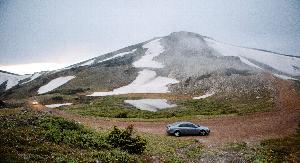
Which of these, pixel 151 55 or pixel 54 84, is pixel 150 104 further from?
pixel 151 55

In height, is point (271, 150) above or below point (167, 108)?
below

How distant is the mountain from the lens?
236 feet

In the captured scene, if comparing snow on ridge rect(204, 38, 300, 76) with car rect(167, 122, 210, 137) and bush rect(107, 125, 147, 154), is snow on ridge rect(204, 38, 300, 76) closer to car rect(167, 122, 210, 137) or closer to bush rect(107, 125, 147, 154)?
car rect(167, 122, 210, 137)

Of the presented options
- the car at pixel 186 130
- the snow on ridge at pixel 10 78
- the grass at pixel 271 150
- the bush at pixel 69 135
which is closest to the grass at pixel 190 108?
the car at pixel 186 130

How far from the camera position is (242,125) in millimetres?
36562

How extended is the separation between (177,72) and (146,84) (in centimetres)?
1070

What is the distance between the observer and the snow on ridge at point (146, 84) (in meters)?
76.4

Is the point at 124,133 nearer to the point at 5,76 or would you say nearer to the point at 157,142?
the point at 157,142

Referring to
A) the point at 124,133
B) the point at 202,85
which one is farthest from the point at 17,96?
the point at 124,133

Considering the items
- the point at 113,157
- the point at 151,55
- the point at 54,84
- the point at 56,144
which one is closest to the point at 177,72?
the point at 151,55

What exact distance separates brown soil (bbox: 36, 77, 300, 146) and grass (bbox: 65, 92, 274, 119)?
10.0 ft

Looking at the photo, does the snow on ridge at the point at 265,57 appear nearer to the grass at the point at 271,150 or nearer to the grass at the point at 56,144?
the grass at the point at 271,150

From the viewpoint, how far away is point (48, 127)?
23.1m

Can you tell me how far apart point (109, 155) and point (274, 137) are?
59.6 ft
